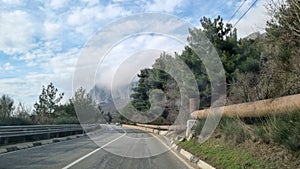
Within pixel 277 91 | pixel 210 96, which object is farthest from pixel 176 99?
pixel 277 91

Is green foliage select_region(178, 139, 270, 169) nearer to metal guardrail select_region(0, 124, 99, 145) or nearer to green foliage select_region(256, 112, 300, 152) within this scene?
green foliage select_region(256, 112, 300, 152)

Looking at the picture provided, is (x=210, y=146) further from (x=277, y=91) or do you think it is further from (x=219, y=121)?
(x=277, y=91)

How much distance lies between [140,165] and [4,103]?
35570mm

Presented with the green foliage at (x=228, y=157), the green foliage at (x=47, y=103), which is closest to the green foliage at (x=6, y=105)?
the green foliage at (x=47, y=103)

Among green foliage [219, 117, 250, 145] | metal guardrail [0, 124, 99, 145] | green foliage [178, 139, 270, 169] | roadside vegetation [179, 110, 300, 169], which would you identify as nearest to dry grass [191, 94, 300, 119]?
roadside vegetation [179, 110, 300, 169]

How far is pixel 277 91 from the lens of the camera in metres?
12.8

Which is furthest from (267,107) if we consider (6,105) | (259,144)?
(6,105)

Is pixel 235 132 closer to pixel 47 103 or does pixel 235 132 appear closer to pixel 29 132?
pixel 29 132

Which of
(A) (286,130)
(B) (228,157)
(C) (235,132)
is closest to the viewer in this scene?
(A) (286,130)

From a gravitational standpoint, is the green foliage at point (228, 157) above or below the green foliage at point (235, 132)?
below

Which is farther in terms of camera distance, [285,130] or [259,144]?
[259,144]

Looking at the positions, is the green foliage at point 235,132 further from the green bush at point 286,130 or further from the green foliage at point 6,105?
the green foliage at point 6,105

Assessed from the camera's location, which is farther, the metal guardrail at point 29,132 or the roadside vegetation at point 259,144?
the metal guardrail at point 29,132

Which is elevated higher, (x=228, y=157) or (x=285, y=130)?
(x=285, y=130)
